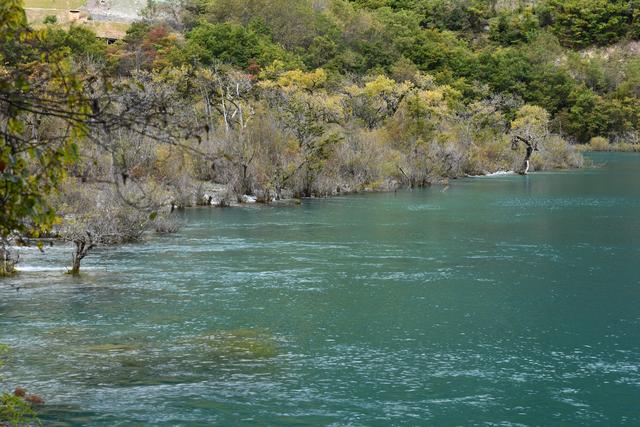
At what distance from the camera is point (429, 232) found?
44.3m

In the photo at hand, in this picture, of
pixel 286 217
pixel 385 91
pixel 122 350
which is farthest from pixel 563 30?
pixel 122 350

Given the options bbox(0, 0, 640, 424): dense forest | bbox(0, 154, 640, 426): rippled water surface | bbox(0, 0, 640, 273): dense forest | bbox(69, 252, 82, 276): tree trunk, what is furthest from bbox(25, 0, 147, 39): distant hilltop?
bbox(69, 252, 82, 276): tree trunk

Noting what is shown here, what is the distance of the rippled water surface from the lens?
1744cm

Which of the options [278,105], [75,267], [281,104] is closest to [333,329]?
[75,267]

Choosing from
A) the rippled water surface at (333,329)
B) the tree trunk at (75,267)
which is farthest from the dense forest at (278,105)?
the rippled water surface at (333,329)

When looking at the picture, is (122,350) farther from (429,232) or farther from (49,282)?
(429,232)

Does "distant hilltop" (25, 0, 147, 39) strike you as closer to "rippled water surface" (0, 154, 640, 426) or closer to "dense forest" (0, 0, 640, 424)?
"dense forest" (0, 0, 640, 424)

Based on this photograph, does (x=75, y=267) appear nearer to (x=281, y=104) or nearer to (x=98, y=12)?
(x=281, y=104)

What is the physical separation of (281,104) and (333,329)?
47809 mm

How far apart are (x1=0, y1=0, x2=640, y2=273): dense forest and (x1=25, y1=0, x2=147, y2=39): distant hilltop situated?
7.85 metres

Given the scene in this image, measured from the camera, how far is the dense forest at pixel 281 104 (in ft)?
27.1

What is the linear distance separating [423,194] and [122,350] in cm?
4861

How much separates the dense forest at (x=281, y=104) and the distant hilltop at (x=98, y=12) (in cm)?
785

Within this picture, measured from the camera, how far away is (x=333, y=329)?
78.1 ft
